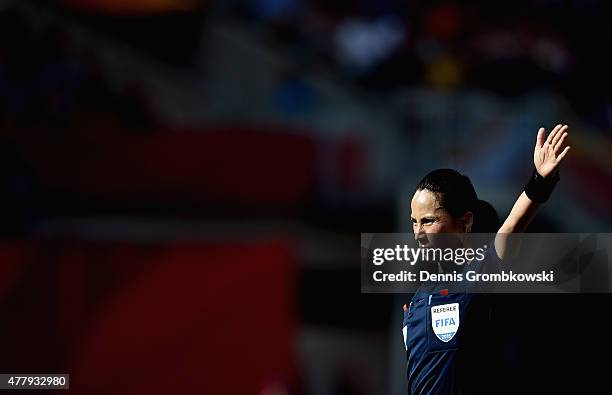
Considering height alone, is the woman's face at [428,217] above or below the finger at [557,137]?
below

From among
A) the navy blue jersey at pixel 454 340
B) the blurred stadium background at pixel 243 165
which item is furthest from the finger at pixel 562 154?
the blurred stadium background at pixel 243 165

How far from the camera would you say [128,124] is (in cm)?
1216

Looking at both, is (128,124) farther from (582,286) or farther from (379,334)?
(582,286)

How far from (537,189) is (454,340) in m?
0.63

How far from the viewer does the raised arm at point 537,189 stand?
3809mm

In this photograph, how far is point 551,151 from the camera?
387 cm

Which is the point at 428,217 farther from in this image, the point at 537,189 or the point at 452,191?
the point at 537,189

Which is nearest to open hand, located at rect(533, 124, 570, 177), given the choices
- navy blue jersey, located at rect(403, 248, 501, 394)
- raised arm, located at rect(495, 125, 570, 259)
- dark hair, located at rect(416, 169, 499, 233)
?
raised arm, located at rect(495, 125, 570, 259)

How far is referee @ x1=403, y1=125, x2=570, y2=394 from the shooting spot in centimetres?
384

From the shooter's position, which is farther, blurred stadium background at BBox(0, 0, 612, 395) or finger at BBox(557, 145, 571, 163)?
blurred stadium background at BBox(0, 0, 612, 395)

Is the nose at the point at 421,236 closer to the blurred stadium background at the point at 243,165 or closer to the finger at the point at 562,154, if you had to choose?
the finger at the point at 562,154

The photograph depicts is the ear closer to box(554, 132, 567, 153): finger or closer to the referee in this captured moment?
the referee

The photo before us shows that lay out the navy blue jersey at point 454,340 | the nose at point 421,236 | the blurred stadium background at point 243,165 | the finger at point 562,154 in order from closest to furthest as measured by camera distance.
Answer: the finger at point 562,154 → the nose at point 421,236 → the navy blue jersey at point 454,340 → the blurred stadium background at point 243,165

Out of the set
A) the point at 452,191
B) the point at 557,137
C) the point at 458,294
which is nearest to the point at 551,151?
the point at 557,137
